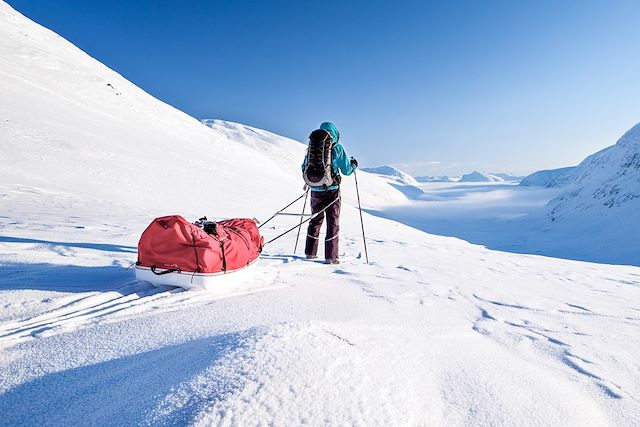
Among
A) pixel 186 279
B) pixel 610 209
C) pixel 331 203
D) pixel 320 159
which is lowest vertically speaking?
pixel 186 279

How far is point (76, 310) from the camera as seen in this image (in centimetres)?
272

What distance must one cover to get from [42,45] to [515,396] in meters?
48.3

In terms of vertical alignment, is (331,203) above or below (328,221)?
above

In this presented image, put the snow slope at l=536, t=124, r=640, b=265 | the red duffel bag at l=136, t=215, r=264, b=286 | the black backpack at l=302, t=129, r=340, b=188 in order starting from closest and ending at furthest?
the red duffel bag at l=136, t=215, r=264, b=286, the black backpack at l=302, t=129, r=340, b=188, the snow slope at l=536, t=124, r=640, b=265

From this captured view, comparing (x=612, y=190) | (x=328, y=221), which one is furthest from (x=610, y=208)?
(x=328, y=221)

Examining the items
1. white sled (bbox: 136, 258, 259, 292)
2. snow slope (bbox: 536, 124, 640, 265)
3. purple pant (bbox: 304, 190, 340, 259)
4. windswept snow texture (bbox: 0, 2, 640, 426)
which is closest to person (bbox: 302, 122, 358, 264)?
purple pant (bbox: 304, 190, 340, 259)

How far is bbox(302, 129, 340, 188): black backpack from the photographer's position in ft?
17.6

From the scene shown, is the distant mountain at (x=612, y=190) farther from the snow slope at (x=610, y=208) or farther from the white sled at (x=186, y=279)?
the white sled at (x=186, y=279)

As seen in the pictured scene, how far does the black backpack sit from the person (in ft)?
0.30

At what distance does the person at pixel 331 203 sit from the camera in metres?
5.50

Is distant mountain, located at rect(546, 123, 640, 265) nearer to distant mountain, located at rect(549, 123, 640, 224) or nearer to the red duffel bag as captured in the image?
distant mountain, located at rect(549, 123, 640, 224)

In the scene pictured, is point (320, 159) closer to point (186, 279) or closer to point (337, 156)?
point (337, 156)

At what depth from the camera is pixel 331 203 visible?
18.6 ft

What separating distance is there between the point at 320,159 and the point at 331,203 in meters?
0.77
